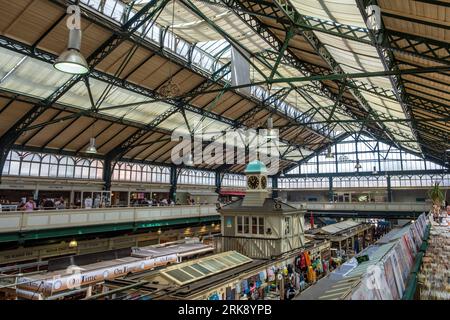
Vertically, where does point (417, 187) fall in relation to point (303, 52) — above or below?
below

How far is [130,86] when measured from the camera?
18.9 meters

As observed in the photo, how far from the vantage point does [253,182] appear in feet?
46.3

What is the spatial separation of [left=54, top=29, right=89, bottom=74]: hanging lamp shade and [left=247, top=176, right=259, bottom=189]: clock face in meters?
10.1

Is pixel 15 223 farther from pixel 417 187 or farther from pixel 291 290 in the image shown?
pixel 417 187

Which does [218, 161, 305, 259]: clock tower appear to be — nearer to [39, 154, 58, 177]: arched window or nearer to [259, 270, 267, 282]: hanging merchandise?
[259, 270, 267, 282]: hanging merchandise

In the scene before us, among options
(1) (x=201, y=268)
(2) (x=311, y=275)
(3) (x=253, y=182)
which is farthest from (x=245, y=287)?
(3) (x=253, y=182)

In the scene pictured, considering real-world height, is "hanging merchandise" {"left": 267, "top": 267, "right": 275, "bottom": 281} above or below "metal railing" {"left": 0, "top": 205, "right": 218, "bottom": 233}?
below

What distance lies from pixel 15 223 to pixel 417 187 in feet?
142

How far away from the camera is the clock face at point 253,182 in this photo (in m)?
13.9

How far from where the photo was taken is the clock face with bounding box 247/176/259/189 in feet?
45.7

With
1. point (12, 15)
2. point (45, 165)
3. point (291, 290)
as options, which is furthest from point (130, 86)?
point (291, 290)

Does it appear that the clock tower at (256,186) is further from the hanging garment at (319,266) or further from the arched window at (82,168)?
the arched window at (82,168)

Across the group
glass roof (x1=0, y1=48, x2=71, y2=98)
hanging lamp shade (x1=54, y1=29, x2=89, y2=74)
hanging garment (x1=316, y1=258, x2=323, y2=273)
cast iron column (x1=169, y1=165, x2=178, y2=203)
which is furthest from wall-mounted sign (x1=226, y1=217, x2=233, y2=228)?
cast iron column (x1=169, y1=165, x2=178, y2=203)

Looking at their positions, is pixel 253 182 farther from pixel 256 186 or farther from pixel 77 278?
pixel 77 278
